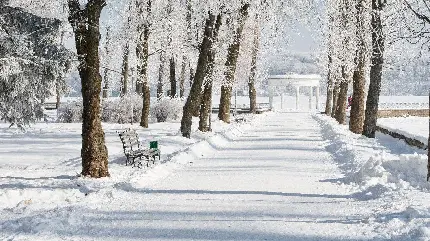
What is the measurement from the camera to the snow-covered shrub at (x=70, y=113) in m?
36.2

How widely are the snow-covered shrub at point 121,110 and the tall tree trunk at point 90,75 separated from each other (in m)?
24.4

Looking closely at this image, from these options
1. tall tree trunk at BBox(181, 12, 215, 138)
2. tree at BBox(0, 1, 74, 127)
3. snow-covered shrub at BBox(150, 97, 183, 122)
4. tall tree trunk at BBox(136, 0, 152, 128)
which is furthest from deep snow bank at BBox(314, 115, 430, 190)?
snow-covered shrub at BBox(150, 97, 183, 122)

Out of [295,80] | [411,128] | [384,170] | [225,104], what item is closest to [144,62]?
[225,104]

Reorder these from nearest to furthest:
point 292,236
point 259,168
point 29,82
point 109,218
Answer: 1. point 292,236
2. point 109,218
3. point 29,82
4. point 259,168

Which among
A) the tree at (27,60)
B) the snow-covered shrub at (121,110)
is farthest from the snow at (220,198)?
the snow-covered shrub at (121,110)

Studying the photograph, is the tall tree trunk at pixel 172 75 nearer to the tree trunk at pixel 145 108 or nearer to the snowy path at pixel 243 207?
the tree trunk at pixel 145 108

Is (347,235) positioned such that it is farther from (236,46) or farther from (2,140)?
(236,46)

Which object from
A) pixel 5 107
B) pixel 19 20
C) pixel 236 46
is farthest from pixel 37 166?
pixel 236 46

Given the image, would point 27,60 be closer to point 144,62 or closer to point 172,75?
point 144,62

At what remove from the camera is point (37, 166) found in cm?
1406

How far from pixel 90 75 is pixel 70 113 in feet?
83.6

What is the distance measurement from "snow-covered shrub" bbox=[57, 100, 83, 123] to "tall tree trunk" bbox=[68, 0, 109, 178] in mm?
25020

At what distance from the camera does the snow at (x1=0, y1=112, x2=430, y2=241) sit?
7.05 meters

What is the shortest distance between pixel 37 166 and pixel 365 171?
315 inches
